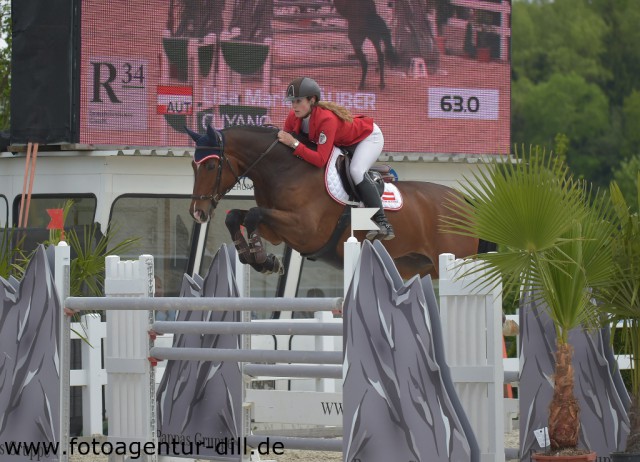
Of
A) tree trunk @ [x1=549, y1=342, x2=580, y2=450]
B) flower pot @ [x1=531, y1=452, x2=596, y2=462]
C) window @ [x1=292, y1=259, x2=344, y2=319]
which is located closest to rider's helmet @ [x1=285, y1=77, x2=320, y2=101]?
tree trunk @ [x1=549, y1=342, x2=580, y2=450]

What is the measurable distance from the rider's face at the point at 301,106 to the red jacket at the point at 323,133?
0.15 ft

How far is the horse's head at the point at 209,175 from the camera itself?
8.02 metres

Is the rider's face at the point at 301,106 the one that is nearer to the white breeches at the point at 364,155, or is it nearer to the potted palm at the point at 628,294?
the white breeches at the point at 364,155

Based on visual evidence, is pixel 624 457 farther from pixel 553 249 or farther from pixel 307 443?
pixel 307 443

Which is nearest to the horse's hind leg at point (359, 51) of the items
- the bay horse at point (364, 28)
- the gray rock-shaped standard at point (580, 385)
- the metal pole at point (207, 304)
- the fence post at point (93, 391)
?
the bay horse at point (364, 28)

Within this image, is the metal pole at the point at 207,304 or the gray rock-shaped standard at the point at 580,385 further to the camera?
the gray rock-shaped standard at the point at 580,385

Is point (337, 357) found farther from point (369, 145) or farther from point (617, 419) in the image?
point (369, 145)

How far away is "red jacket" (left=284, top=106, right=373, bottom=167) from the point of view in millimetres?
8156

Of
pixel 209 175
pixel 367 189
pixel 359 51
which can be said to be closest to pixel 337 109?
pixel 367 189

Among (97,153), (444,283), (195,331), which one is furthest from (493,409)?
(97,153)

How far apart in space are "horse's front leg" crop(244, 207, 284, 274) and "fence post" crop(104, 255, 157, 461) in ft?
2.47

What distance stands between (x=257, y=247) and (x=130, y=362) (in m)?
1.15

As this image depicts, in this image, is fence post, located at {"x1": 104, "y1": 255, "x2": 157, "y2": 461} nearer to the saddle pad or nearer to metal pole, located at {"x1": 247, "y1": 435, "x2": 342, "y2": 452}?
metal pole, located at {"x1": 247, "y1": 435, "x2": 342, "y2": 452}

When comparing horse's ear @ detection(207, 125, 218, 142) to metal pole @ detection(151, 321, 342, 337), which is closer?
metal pole @ detection(151, 321, 342, 337)
